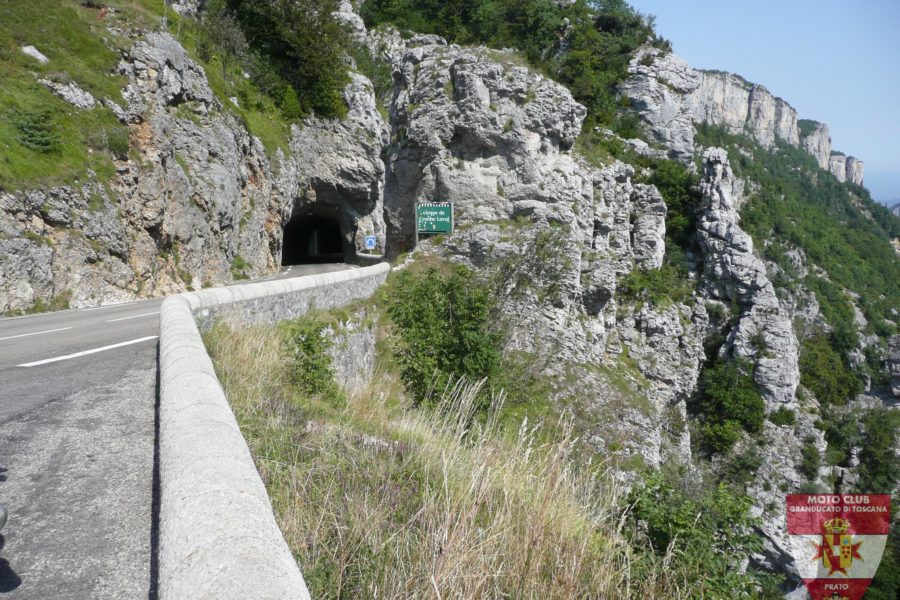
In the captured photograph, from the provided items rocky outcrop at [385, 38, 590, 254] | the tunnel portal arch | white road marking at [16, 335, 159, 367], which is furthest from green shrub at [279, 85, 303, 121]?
white road marking at [16, 335, 159, 367]

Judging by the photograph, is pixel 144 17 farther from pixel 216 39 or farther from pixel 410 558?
pixel 410 558

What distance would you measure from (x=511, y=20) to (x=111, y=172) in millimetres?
36490

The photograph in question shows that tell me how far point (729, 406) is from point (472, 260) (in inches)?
957

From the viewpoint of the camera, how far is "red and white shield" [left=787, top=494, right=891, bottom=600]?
511 inches

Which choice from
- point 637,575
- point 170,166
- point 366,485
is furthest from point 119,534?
point 170,166

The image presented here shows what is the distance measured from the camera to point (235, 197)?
2625 cm

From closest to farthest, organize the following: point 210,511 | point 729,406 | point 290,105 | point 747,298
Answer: point 210,511
point 290,105
point 729,406
point 747,298

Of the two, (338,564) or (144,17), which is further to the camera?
(144,17)

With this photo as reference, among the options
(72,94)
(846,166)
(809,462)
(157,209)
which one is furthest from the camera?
(846,166)

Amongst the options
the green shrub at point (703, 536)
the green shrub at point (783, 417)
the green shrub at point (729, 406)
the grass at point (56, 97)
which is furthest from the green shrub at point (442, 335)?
the green shrub at point (783, 417)

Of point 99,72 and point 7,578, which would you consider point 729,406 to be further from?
point 7,578

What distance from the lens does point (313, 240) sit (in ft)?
189

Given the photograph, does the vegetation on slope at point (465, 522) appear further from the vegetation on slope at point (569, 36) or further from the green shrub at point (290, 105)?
the vegetation on slope at point (569, 36)

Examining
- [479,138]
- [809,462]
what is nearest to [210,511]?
[479,138]
